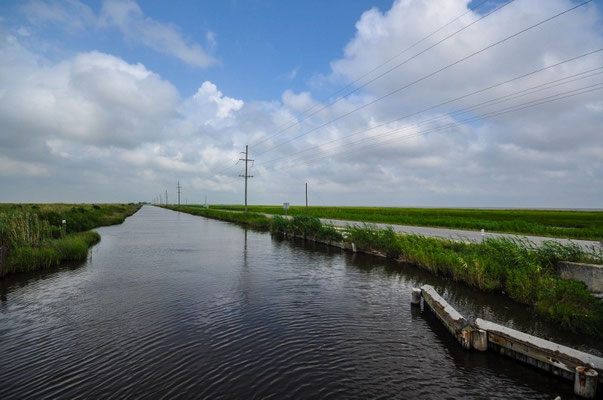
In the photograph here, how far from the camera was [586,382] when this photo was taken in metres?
6.59

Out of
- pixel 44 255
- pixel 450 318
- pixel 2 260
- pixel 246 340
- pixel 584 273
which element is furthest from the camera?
pixel 44 255

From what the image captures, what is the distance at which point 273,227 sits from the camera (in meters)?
42.0

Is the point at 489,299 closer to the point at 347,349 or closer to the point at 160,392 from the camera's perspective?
the point at 347,349

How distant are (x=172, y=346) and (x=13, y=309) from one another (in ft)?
25.7

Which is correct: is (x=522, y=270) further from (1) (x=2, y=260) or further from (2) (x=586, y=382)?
(1) (x=2, y=260)

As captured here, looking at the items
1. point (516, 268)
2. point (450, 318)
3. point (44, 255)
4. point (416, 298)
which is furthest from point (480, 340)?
point (44, 255)

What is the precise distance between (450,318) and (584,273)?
21.2 ft

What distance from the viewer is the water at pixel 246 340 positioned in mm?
7145

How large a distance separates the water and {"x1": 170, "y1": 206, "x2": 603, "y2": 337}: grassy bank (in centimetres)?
70

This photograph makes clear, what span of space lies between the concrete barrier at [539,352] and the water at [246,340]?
0.26 meters

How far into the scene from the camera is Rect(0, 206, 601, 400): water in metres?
7.14

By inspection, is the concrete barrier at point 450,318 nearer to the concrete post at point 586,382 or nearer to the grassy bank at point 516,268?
the concrete post at point 586,382

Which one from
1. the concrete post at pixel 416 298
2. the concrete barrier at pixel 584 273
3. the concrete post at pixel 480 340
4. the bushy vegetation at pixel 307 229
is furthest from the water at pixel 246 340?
the bushy vegetation at pixel 307 229

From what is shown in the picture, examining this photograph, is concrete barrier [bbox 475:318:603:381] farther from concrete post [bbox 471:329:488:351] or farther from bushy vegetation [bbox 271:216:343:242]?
bushy vegetation [bbox 271:216:343:242]
